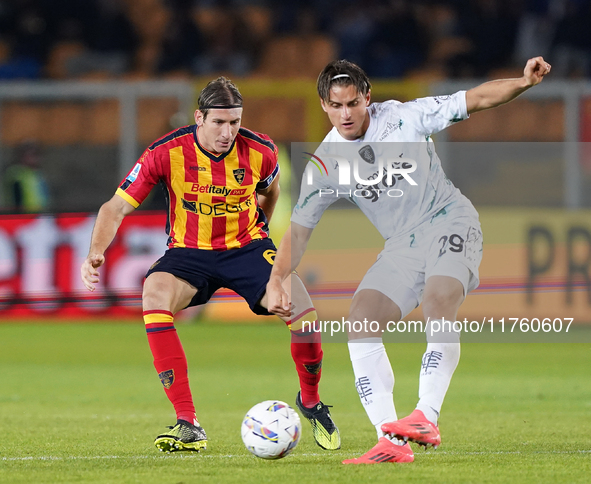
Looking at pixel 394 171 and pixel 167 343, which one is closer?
pixel 394 171

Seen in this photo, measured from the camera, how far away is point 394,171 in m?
5.42

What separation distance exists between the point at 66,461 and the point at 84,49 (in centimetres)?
1232

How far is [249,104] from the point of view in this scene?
14086 mm

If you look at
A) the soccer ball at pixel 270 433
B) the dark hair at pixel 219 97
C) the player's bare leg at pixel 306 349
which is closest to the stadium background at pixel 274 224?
the soccer ball at pixel 270 433

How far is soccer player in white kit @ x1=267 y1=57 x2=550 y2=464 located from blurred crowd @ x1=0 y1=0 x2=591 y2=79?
1102 centimetres

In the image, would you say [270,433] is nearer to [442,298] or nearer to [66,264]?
[442,298]

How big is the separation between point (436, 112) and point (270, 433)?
1818 millimetres

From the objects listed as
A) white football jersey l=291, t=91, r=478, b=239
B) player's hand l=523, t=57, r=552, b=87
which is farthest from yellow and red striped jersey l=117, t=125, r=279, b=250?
player's hand l=523, t=57, r=552, b=87

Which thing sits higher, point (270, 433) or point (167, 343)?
point (167, 343)

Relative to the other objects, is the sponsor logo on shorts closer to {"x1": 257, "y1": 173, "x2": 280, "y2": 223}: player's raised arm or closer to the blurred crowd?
{"x1": 257, "y1": 173, "x2": 280, "y2": 223}: player's raised arm

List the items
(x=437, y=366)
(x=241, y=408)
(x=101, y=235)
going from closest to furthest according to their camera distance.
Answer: (x=437, y=366) → (x=101, y=235) → (x=241, y=408)

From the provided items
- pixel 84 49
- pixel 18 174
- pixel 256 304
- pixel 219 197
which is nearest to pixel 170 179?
pixel 219 197

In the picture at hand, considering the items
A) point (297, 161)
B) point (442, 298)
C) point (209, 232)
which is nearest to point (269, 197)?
point (209, 232)

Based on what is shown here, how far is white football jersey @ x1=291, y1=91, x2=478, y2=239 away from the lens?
543 cm
